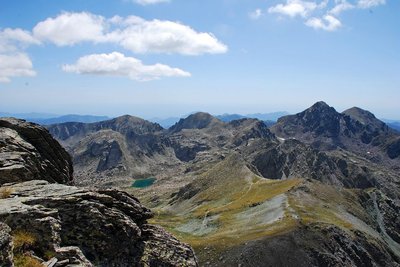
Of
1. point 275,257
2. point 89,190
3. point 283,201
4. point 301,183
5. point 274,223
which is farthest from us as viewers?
point 301,183

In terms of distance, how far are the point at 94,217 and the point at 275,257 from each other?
7128cm

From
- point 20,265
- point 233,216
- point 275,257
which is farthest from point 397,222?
point 20,265

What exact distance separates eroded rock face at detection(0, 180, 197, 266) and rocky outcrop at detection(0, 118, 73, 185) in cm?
444

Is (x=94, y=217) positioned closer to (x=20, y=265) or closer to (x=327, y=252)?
(x=20, y=265)

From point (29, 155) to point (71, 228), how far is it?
1593cm

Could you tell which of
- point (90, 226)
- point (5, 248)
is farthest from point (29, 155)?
point (5, 248)

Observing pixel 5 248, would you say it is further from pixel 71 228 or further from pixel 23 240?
pixel 71 228

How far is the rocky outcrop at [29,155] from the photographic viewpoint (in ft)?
120

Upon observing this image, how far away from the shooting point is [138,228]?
31.9 m

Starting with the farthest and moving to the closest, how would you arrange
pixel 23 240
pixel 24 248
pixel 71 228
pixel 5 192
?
pixel 5 192 < pixel 71 228 < pixel 23 240 < pixel 24 248

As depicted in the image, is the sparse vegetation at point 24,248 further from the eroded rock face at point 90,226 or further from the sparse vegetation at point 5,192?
the sparse vegetation at point 5,192

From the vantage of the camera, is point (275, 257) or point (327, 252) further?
point (327, 252)

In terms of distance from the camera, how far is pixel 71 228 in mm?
27984

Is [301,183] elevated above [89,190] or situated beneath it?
situated beneath
